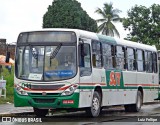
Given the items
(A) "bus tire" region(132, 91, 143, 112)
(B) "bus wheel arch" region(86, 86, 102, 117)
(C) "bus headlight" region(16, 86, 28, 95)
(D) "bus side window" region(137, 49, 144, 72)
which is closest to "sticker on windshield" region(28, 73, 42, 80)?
(C) "bus headlight" region(16, 86, 28, 95)

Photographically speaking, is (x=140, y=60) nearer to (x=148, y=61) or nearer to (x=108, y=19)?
(x=148, y=61)

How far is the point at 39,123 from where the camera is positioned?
16.4 metres

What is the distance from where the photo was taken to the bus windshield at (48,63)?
17.6 meters

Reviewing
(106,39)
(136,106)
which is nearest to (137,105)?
(136,106)

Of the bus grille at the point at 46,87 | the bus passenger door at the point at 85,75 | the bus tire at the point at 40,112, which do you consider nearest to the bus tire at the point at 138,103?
the bus tire at the point at 40,112

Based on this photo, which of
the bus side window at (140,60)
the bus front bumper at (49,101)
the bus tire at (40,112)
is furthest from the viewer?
the bus side window at (140,60)

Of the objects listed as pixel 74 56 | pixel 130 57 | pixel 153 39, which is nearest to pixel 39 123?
pixel 74 56

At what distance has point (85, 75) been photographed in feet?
59.8

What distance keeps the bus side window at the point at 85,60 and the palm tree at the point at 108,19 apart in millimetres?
55502

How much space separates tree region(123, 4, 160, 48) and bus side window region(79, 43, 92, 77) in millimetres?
31753

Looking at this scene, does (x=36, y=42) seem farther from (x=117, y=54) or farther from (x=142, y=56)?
(x=142, y=56)

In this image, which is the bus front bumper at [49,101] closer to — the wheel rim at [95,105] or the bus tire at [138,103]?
the wheel rim at [95,105]

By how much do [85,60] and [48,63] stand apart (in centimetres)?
139

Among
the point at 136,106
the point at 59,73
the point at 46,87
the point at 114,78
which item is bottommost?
the point at 136,106
